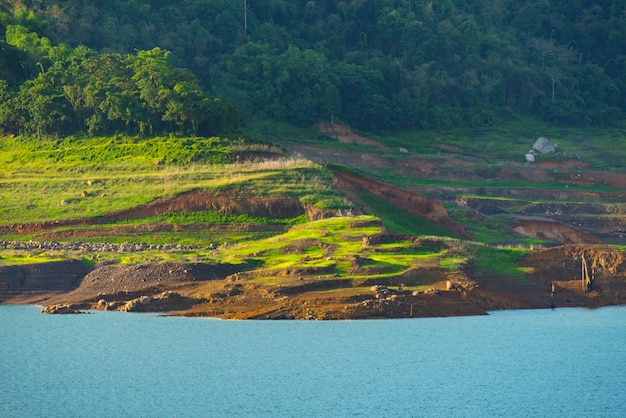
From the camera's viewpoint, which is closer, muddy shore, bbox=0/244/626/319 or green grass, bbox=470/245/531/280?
muddy shore, bbox=0/244/626/319

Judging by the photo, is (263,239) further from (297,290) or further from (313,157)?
(313,157)

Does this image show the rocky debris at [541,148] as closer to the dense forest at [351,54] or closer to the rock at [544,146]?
the rock at [544,146]

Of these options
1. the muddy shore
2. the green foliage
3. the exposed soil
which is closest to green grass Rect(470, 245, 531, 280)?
the muddy shore

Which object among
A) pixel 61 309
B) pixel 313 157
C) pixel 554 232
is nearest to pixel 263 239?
pixel 61 309

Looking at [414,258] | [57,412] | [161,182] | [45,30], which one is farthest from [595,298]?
A: [45,30]

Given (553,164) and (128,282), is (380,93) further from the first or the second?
→ (128,282)

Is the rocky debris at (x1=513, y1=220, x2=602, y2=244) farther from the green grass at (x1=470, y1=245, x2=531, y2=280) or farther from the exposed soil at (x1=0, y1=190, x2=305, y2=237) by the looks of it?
the exposed soil at (x1=0, y1=190, x2=305, y2=237)

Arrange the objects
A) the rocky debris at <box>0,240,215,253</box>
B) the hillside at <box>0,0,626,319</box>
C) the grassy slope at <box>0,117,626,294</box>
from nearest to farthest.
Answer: the hillside at <box>0,0,626,319</box>
the grassy slope at <box>0,117,626,294</box>
the rocky debris at <box>0,240,215,253</box>
